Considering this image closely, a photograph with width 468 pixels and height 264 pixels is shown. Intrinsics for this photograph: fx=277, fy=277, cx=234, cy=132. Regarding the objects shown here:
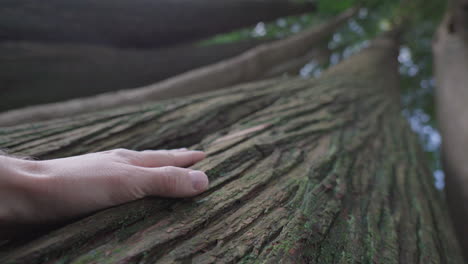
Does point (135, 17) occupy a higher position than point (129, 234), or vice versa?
point (135, 17)

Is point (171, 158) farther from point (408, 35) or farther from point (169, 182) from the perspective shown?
point (408, 35)

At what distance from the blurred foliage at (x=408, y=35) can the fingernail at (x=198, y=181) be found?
13.3 feet

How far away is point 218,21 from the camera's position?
131 inches

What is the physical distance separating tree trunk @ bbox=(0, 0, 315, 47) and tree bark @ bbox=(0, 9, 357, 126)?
1.78 ft

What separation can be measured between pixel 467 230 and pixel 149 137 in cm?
240

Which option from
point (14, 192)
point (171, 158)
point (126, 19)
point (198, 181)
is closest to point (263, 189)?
point (198, 181)

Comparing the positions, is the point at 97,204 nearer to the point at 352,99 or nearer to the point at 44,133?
the point at 44,133

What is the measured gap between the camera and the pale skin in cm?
75

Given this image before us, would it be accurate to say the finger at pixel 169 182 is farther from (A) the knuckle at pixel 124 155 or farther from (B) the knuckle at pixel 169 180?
(A) the knuckle at pixel 124 155

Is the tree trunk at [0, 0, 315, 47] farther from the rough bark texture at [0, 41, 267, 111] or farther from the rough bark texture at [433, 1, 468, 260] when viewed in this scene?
the rough bark texture at [433, 1, 468, 260]

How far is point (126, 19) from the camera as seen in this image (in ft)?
8.66

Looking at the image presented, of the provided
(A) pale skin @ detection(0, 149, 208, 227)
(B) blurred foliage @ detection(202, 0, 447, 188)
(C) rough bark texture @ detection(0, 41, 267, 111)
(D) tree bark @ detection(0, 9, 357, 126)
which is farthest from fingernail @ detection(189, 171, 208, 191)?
(B) blurred foliage @ detection(202, 0, 447, 188)

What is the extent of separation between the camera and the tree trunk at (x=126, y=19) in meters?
2.20

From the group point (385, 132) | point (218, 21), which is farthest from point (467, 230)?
point (218, 21)
